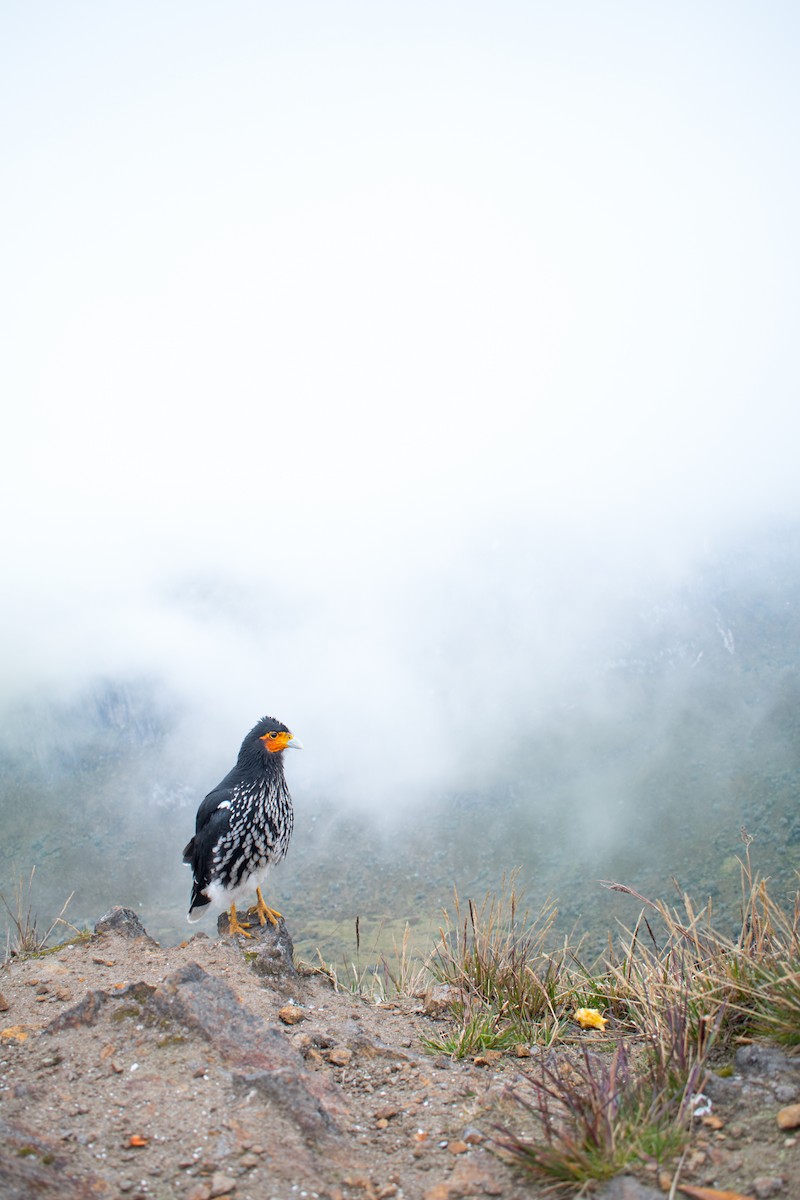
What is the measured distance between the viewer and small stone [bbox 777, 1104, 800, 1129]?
347cm

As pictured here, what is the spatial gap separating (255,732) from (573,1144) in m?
6.65

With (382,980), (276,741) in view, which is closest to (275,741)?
(276,741)

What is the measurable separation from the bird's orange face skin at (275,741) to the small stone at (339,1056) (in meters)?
4.51

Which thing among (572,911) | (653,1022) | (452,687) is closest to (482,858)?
(572,911)

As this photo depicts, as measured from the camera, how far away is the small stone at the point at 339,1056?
17.0 ft

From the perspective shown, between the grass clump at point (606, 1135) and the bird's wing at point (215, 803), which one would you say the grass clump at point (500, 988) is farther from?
the bird's wing at point (215, 803)

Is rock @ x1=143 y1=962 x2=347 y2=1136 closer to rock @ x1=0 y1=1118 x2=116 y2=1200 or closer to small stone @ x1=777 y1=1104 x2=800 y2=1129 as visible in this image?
rock @ x1=0 y1=1118 x2=116 y2=1200

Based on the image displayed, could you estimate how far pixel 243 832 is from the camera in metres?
8.79

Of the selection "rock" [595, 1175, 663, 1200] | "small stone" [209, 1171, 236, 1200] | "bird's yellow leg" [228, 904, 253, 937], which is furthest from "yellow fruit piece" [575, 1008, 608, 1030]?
"bird's yellow leg" [228, 904, 253, 937]

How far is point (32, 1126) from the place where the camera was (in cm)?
392

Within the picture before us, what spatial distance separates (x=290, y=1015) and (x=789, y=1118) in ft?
12.2

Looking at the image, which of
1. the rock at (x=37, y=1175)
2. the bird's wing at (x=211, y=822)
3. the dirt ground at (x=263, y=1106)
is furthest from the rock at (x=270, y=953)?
the rock at (x=37, y=1175)

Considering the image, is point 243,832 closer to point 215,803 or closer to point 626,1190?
point 215,803

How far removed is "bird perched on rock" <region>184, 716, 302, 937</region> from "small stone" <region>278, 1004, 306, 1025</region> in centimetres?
259
